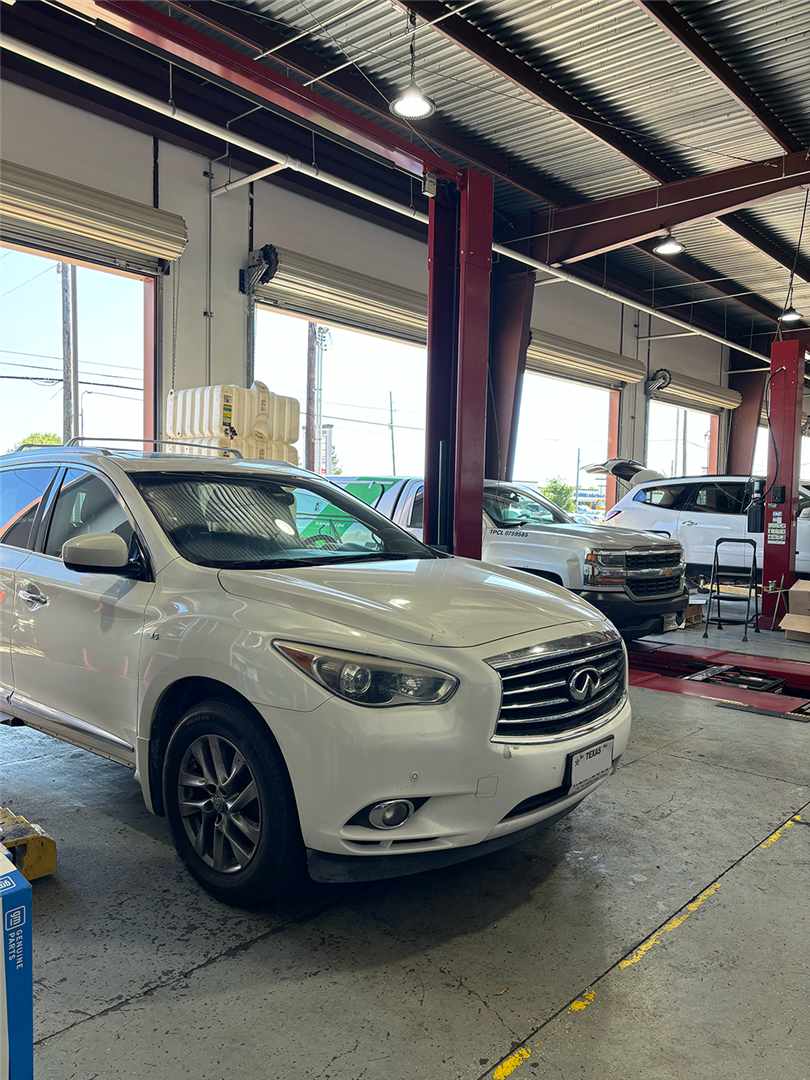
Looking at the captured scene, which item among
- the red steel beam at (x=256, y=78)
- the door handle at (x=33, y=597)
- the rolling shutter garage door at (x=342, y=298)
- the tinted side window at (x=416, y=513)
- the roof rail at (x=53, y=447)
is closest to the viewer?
the door handle at (x=33, y=597)

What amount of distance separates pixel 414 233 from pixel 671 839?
10.7 metres

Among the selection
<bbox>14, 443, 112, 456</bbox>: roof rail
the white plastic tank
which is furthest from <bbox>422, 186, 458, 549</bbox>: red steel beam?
<bbox>14, 443, 112, 456</bbox>: roof rail

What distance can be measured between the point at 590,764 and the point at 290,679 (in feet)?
3.56

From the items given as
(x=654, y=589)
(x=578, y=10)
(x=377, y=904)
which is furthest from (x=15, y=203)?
(x=377, y=904)

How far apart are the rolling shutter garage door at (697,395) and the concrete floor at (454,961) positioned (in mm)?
15765

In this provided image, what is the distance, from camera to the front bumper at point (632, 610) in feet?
21.7

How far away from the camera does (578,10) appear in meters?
6.71

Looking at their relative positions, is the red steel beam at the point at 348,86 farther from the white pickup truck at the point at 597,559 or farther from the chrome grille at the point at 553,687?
the chrome grille at the point at 553,687

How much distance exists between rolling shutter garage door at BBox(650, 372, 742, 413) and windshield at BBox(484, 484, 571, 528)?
406 inches

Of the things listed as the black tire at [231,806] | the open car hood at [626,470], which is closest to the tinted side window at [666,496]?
the open car hood at [626,470]

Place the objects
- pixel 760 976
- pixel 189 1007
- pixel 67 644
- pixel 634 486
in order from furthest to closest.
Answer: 1. pixel 634 486
2. pixel 67 644
3. pixel 760 976
4. pixel 189 1007

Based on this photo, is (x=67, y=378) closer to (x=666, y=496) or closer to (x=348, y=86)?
(x=348, y=86)

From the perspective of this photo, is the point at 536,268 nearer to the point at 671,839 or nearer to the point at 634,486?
the point at 634,486

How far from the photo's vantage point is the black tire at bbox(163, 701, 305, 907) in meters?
2.45
